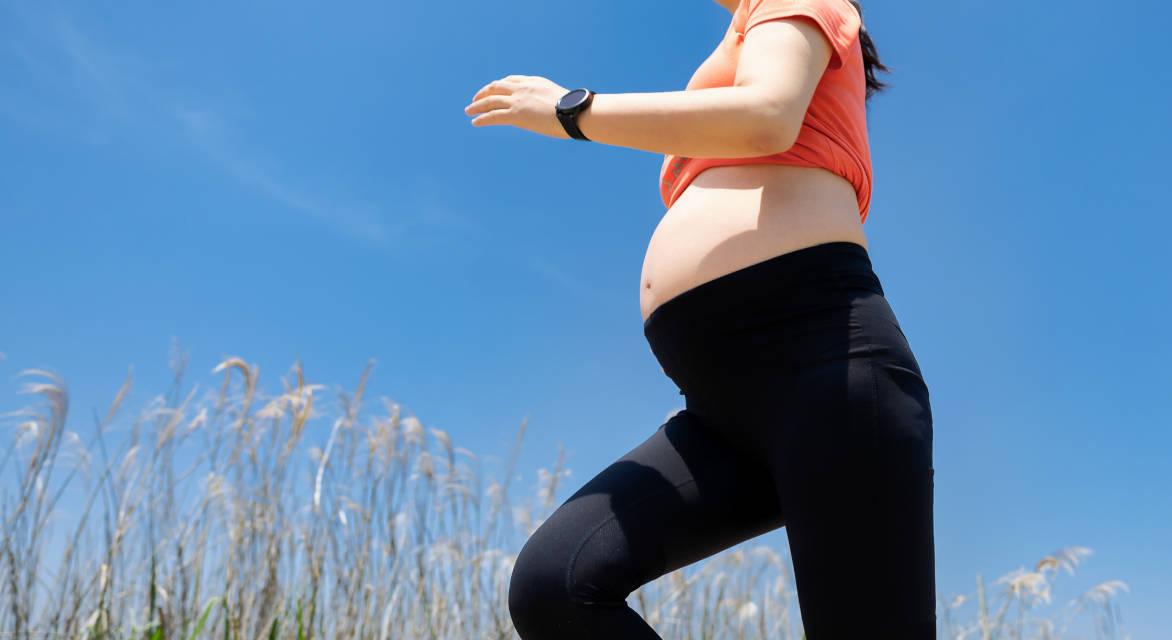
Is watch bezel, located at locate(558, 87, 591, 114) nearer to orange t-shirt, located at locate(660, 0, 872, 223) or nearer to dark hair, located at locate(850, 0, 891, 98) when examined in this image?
orange t-shirt, located at locate(660, 0, 872, 223)

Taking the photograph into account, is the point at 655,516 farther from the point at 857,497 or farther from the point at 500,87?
the point at 500,87

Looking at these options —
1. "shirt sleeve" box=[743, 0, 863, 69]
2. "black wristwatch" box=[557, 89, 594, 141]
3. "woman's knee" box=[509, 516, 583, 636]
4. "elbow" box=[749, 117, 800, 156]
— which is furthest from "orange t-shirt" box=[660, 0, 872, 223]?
"woman's knee" box=[509, 516, 583, 636]

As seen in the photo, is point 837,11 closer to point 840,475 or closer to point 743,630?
point 840,475

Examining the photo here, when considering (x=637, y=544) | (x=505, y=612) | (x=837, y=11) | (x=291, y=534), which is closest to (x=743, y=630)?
(x=505, y=612)

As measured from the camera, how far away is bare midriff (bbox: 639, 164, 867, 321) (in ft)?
3.83

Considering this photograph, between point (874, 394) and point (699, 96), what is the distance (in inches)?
16.8

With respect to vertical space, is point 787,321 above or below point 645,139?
below

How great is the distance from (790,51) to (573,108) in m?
0.29

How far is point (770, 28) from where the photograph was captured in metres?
1.17

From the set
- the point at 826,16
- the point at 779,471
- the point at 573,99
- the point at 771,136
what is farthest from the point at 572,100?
the point at 779,471

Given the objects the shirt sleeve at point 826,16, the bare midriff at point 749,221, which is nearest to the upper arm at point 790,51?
the shirt sleeve at point 826,16

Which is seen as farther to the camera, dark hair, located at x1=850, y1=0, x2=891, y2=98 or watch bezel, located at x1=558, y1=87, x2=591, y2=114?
dark hair, located at x1=850, y1=0, x2=891, y2=98

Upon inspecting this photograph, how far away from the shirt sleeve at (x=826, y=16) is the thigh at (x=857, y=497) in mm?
434

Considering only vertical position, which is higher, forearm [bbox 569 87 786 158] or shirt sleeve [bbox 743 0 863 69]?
shirt sleeve [bbox 743 0 863 69]
